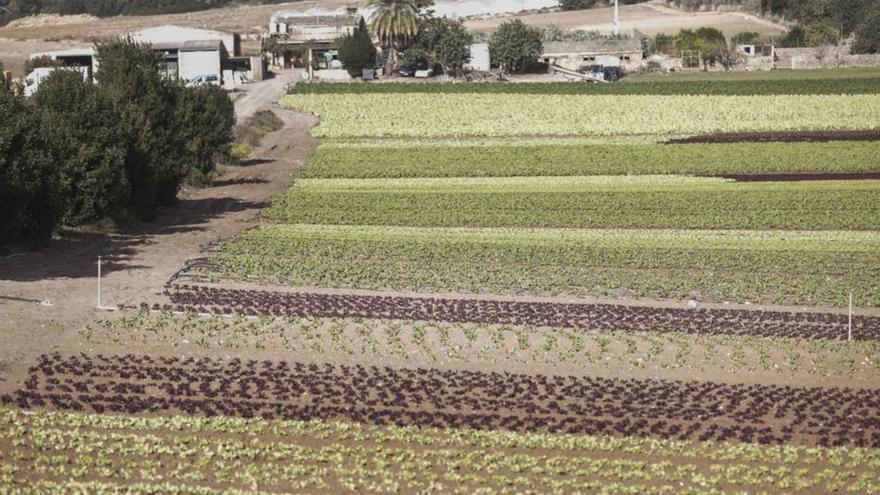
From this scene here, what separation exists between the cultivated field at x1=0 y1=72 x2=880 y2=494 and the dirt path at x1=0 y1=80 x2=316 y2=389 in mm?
700

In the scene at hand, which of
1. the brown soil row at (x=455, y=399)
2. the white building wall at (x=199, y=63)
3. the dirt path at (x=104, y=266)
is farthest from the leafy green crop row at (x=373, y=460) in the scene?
the white building wall at (x=199, y=63)

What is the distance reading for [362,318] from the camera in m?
34.5

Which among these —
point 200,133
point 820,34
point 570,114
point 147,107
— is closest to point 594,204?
point 147,107

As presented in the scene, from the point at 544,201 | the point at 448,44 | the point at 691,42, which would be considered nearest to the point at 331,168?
the point at 544,201

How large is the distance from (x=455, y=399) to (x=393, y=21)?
93948 mm

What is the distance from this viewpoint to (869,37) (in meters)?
126

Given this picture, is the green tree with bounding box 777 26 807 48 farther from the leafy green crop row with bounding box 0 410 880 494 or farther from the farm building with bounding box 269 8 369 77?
the leafy green crop row with bounding box 0 410 880 494

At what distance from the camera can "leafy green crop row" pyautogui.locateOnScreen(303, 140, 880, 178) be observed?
217ft

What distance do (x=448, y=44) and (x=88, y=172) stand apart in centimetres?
7325

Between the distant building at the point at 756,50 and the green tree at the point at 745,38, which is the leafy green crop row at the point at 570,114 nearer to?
the distant building at the point at 756,50

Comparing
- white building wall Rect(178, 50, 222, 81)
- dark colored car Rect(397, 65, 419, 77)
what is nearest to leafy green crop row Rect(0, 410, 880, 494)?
white building wall Rect(178, 50, 222, 81)

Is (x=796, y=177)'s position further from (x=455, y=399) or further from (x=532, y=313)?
(x=455, y=399)

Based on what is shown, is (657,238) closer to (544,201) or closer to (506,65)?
(544,201)

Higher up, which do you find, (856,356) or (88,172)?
(88,172)
